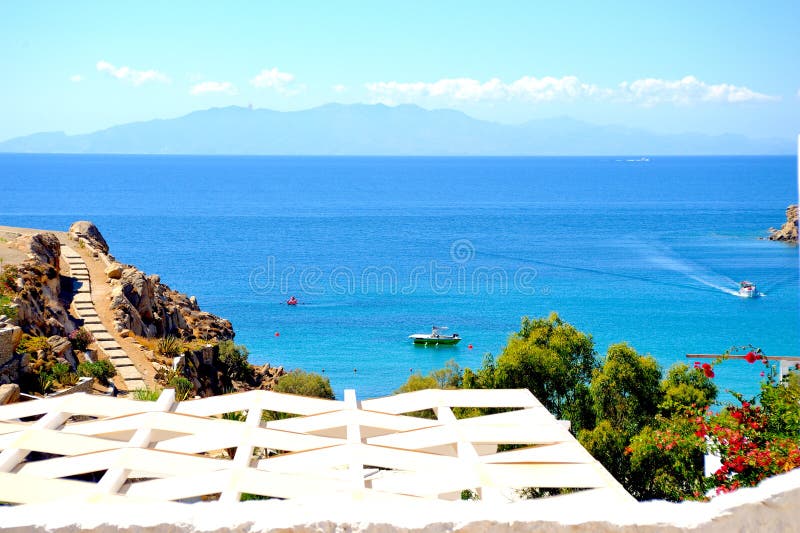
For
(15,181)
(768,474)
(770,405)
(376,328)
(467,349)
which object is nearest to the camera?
(768,474)

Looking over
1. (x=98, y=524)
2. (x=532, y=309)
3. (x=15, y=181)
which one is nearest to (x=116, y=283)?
(x=98, y=524)

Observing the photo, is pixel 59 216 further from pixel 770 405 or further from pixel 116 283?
pixel 770 405

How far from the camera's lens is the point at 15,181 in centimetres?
15875

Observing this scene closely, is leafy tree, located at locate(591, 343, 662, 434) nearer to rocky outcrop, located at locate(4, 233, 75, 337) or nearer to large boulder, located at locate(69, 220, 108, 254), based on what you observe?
rocky outcrop, located at locate(4, 233, 75, 337)

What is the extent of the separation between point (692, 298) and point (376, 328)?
24139 mm

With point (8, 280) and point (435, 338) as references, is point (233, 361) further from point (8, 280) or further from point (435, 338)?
Answer: point (435, 338)

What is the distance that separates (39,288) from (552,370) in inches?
484

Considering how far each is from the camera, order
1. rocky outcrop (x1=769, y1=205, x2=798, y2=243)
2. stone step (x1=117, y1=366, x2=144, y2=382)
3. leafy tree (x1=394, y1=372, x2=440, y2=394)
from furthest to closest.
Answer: rocky outcrop (x1=769, y1=205, x2=798, y2=243), leafy tree (x1=394, y1=372, x2=440, y2=394), stone step (x1=117, y1=366, x2=144, y2=382)

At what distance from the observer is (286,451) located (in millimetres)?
6246

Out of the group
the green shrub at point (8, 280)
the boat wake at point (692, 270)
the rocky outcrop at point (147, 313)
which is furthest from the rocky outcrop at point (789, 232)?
the green shrub at point (8, 280)

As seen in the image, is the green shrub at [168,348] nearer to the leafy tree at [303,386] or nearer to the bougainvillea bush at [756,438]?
the leafy tree at [303,386]

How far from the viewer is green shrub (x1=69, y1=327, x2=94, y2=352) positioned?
59.9ft

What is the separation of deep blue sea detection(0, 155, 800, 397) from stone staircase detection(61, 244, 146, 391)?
15.7m

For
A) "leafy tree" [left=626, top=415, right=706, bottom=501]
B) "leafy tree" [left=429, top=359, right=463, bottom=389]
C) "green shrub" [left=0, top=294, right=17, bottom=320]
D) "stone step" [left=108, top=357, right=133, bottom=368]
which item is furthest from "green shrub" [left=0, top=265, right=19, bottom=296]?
"leafy tree" [left=626, top=415, right=706, bottom=501]
